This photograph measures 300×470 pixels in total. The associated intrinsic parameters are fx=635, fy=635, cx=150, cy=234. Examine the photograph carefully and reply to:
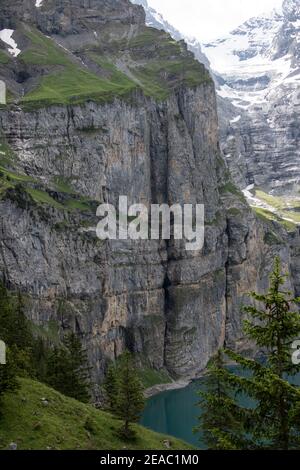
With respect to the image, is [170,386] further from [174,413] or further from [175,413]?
[175,413]

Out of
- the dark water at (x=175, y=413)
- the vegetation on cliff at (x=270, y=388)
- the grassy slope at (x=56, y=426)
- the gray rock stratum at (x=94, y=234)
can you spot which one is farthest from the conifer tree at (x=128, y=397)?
the gray rock stratum at (x=94, y=234)

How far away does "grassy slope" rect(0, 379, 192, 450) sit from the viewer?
47.6 meters

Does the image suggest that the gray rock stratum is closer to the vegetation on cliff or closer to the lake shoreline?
the lake shoreline

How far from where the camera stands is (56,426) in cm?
5066

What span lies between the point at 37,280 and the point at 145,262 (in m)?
48.7

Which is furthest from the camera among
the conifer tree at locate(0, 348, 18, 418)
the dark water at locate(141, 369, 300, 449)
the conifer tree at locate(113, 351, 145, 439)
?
the dark water at locate(141, 369, 300, 449)

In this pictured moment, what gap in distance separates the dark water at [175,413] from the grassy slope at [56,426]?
51362 mm

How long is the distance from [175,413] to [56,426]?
294 feet

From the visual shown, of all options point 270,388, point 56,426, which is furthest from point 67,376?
point 270,388

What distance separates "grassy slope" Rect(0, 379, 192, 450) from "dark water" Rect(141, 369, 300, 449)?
5136cm

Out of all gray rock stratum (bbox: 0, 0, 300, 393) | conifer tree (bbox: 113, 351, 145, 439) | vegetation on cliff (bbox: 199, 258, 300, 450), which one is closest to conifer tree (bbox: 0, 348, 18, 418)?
conifer tree (bbox: 113, 351, 145, 439)

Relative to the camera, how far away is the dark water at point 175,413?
120125 millimetres

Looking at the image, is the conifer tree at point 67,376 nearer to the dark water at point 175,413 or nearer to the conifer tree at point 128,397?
the conifer tree at point 128,397
